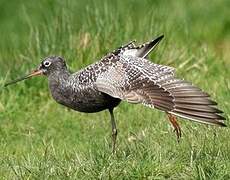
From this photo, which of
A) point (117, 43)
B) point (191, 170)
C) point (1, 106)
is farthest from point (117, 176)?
point (117, 43)

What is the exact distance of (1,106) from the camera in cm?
1025

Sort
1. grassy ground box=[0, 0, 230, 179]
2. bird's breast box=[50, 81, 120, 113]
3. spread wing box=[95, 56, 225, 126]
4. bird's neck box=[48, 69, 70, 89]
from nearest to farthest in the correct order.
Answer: spread wing box=[95, 56, 225, 126], grassy ground box=[0, 0, 230, 179], bird's breast box=[50, 81, 120, 113], bird's neck box=[48, 69, 70, 89]

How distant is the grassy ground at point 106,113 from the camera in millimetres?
7375

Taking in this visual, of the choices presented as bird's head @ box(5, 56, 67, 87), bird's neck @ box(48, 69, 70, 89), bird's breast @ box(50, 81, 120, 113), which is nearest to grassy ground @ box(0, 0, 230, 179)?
bird's breast @ box(50, 81, 120, 113)

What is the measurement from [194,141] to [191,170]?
80 centimetres

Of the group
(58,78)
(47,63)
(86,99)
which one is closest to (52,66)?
(47,63)

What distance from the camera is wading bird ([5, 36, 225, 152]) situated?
7.08 metres

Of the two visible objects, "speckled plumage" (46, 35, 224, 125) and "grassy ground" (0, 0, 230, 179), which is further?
"grassy ground" (0, 0, 230, 179)

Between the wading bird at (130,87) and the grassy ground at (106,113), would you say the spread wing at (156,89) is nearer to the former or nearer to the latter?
the wading bird at (130,87)

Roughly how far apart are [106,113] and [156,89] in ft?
9.17

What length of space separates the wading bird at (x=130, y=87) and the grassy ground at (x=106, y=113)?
1.38 feet

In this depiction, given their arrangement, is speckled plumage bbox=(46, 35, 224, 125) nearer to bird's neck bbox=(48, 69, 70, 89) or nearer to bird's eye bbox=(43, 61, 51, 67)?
bird's neck bbox=(48, 69, 70, 89)

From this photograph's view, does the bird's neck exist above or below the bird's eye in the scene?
below

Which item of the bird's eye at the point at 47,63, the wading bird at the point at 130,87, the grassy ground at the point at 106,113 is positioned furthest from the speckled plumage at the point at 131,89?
the grassy ground at the point at 106,113
